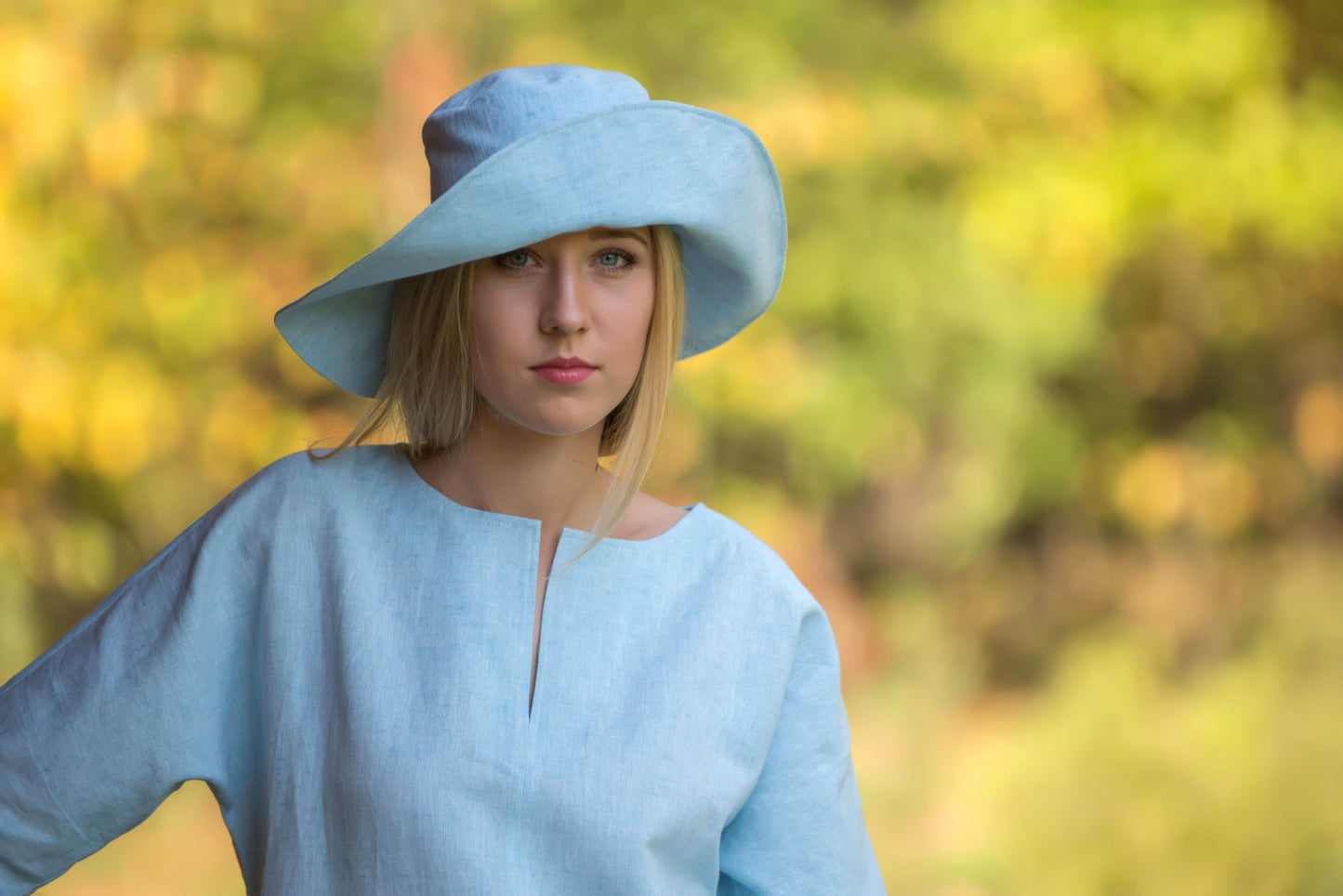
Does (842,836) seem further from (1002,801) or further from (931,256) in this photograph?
(931,256)

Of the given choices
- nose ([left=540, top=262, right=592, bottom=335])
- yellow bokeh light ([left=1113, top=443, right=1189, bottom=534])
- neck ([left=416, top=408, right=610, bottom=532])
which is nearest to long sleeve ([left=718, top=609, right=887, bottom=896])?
neck ([left=416, top=408, right=610, bottom=532])

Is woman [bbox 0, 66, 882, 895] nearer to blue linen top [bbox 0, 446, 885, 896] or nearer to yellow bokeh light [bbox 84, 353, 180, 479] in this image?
blue linen top [bbox 0, 446, 885, 896]

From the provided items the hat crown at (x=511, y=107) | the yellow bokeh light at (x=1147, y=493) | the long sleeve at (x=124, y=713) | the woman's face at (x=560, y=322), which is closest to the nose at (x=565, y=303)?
the woman's face at (x=560, y=322)

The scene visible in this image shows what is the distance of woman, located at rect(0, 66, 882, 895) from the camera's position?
45.1 inches

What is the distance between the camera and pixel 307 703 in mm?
1202

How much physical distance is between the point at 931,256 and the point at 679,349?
2.79 m

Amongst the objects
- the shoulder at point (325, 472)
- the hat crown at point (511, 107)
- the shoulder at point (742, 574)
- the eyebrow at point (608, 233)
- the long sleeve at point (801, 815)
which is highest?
the hat crown at point (511, 107)

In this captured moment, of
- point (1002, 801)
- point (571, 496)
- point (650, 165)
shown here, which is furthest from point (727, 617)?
point (1002, 801)

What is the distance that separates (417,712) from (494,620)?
113 mm

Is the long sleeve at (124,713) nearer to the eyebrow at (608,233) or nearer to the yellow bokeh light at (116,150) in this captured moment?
the eyebrow at (608,233)

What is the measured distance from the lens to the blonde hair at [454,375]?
1234 mm

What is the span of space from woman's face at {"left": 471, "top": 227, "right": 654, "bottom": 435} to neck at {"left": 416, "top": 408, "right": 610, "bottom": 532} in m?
0.09

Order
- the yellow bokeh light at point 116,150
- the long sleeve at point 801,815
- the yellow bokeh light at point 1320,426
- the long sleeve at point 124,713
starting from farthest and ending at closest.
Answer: the yellow bokeh light at point 1320,426 → the yellow bokeh light at point 116,150 → the long sleeve at point 801,815 → the long sleeve at point 124,713

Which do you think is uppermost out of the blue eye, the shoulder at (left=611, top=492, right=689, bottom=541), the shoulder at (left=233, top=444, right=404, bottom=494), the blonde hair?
the blue eye
